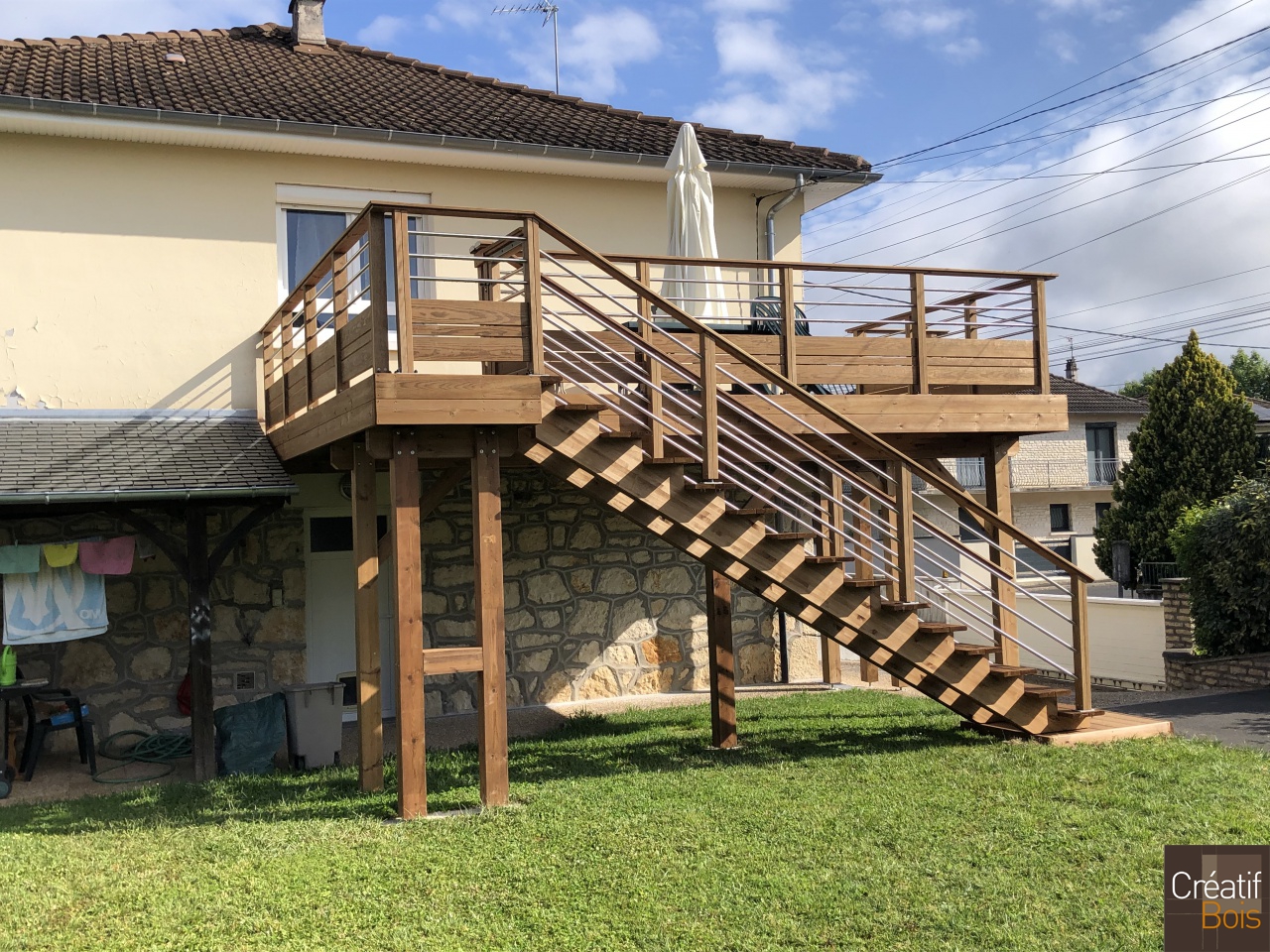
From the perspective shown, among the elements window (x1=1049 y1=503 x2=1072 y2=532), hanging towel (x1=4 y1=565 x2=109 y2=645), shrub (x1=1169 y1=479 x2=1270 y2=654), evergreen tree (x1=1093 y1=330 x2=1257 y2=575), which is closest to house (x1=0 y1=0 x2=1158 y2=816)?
hanging towel (x1=4 y1=565 x2=109 y2=645)

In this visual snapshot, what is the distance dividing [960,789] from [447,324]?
4.15m

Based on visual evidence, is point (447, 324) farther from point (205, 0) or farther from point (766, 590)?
point (205, 0)

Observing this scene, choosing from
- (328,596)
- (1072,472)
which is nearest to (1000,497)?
(328,596)

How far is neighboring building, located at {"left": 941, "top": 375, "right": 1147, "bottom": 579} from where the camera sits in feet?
108

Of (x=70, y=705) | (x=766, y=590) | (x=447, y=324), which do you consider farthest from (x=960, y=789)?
(x=70, y=705)

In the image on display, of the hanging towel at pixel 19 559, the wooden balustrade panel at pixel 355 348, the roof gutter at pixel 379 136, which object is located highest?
the roof gutter at pixel 379 136

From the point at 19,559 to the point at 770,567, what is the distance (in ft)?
18.1

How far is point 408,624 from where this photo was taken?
22.2 ft

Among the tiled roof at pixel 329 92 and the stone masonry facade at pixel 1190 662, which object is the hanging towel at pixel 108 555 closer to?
the tiled roof at pixel 329 92

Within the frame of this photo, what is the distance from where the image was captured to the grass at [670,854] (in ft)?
15.9

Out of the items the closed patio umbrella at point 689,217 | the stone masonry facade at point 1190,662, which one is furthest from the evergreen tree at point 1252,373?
the closed patio umbrella at point 689,217

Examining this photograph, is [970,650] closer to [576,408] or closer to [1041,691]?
[1041,691]

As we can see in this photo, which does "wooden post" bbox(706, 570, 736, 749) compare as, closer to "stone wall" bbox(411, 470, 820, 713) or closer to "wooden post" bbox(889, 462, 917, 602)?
"wooden post" bbox(889, 462, 917, 602)

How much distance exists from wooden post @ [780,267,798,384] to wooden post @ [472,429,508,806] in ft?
10.1
